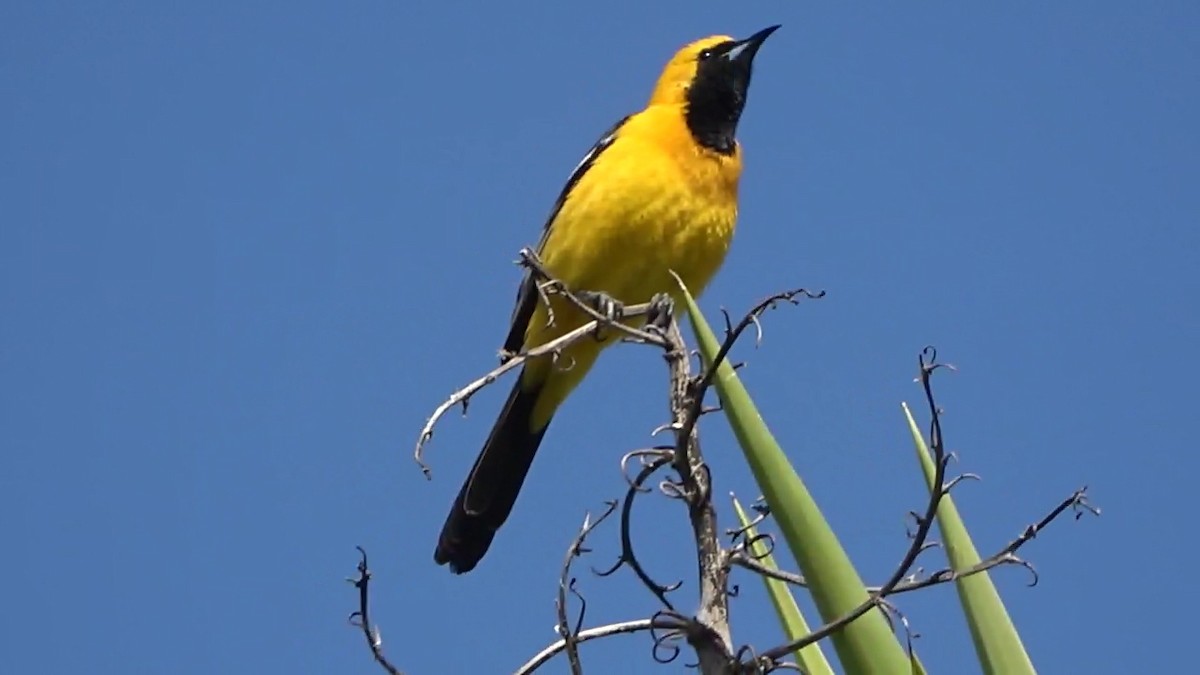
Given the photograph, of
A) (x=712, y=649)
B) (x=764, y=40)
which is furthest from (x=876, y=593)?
(x=764, y=40)

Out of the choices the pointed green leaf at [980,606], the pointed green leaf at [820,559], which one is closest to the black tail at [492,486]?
the pointed green leaf at [980,606]

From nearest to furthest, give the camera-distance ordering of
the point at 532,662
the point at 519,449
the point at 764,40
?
the point at 532,662 → the point at 519,449 → the point at 764,40

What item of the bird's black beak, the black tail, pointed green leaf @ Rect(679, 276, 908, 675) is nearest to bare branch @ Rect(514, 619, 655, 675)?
pointed green leaf @ Rect(679, 276, 908, 675)

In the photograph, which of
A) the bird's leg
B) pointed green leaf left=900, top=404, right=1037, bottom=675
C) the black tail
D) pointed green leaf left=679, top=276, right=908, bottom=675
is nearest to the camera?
pointed green leaf left=679, top=276, right=908, bottom=675

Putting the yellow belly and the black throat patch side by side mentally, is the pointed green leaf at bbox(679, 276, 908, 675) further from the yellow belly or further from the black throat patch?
the black throat patch

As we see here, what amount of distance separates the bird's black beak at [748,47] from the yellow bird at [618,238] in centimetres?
9

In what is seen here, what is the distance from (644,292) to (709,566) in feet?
7.71

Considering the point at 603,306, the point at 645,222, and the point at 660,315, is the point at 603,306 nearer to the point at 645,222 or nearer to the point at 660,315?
the point at 645,222

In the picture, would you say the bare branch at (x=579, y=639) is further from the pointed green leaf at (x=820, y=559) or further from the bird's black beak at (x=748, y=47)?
the bird's black beak at (x=748, y=47)

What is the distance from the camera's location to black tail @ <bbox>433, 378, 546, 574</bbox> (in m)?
4.16

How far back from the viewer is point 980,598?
2293 mm

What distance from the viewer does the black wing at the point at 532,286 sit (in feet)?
15.5

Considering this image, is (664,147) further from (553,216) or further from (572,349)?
(572,349)


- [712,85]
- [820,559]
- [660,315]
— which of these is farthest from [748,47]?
[820,559]
